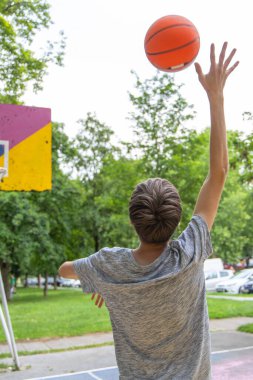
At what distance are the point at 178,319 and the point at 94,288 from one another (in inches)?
13.7

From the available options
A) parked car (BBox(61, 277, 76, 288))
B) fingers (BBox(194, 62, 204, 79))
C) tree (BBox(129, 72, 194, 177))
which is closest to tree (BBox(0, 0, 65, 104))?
tree (BBox(129, 72, 194, 177))

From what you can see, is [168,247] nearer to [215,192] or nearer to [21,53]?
[215,192]

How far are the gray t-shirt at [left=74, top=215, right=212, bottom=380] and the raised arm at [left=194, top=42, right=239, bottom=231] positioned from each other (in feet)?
0.34

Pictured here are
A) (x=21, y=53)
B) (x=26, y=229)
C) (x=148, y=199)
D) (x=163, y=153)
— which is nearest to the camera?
(x=148, y=199)

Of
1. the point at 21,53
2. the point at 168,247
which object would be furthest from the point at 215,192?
the point at 21,53

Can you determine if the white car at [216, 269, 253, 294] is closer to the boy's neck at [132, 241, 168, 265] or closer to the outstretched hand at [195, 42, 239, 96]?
the outstretched hand at [195, 42, 239, 96]

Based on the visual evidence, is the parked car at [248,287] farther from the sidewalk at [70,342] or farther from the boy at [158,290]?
the boy at [158,290]

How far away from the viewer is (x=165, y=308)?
1645 mm

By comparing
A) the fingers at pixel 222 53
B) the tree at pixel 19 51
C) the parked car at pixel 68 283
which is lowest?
the parked car at pixel 68 283

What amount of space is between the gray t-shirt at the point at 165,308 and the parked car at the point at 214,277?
26186 millimetres

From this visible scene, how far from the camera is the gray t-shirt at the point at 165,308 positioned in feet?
5.33

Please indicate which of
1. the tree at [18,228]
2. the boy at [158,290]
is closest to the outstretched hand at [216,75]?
the boy at [158,290]

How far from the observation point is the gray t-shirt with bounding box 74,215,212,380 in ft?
5.33

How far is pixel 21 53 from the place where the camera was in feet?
48.1
